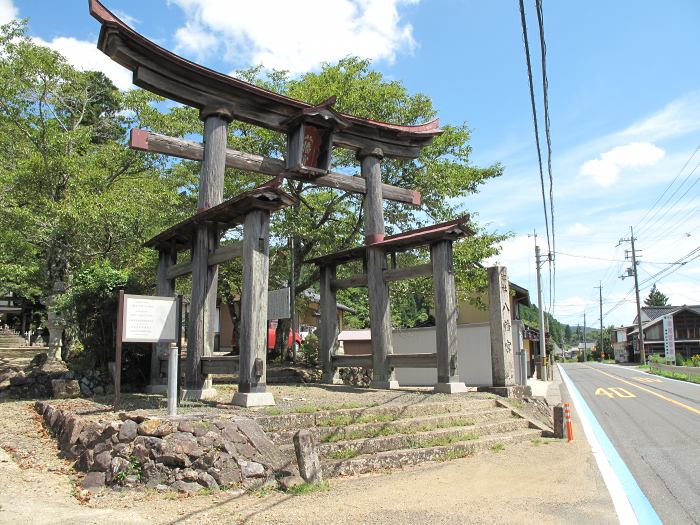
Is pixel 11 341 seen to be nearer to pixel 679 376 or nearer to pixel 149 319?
pixel 149 319

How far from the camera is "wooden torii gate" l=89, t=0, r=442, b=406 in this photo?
10.2 meters

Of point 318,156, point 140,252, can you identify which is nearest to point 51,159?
point 140,252

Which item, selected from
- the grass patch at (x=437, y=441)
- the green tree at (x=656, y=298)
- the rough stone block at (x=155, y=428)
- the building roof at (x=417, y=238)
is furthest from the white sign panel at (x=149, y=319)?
the green tree at (x=656, y=298)

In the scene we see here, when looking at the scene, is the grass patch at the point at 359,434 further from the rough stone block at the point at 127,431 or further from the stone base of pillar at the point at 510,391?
the stone base of pillar at the point at 510,391

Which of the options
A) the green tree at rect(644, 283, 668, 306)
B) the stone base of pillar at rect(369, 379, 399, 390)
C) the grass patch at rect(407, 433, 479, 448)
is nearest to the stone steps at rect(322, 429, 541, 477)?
the grass patch at rect(407, 433, 479, 448)

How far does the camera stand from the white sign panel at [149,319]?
862 centimetres

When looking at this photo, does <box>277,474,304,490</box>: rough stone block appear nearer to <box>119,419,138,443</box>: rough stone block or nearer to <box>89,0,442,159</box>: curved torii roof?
<box>119,419,138,443</box>: rough stone block

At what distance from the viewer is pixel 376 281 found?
1337 centimetres

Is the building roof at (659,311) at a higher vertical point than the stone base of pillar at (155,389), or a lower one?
higher

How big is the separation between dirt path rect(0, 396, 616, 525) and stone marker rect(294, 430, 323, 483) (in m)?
0.27

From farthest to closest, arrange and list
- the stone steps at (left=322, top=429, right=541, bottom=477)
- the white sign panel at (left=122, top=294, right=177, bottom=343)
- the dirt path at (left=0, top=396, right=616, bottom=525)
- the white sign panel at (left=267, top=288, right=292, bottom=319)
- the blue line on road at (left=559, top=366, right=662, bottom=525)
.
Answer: the white sign panel at (left=267, top=288, right=292, bottom=319)
the white sign panel at (left=122, top=294, right=177, bottom=343)
the stone steps at (left=322, top=429, right=541, bottom=477)
the blue line on road at (left=559, top=366, right=662, bottom=525)
the dirt path at (left=0, top=396, right=616, bottom=525)

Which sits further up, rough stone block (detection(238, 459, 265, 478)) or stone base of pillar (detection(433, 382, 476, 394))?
stone base of pillar (detection(433, 382, 476, 394))

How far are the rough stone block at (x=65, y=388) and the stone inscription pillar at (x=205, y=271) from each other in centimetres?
259

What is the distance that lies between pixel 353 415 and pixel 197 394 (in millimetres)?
3219
